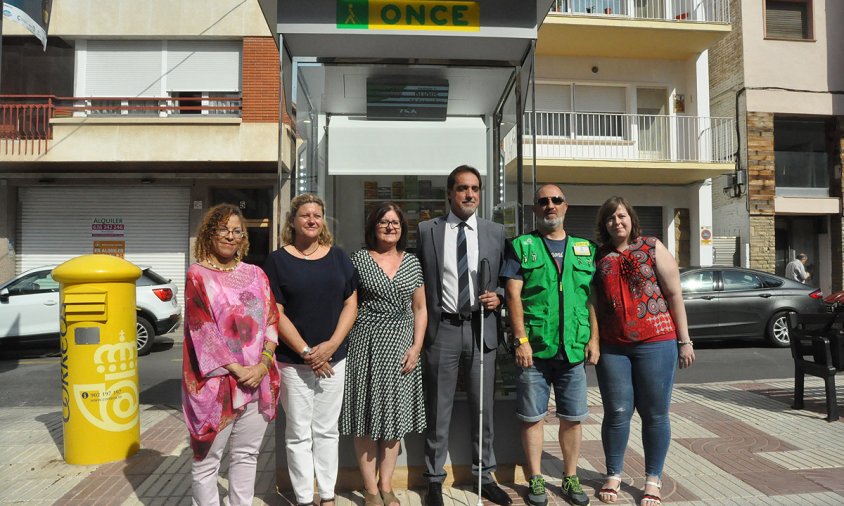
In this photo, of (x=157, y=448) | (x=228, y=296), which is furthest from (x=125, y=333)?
(x=228, y=296)

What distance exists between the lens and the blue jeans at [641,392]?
144 inches

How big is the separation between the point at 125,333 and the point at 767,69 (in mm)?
17515

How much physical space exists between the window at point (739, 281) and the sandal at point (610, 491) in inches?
327

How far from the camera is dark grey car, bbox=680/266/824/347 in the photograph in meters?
10.7

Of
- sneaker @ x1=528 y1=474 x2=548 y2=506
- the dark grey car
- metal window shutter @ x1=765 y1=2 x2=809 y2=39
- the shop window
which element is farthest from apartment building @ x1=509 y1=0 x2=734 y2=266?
sneaker @ x1=528 y1=474 x2=548 y2=506

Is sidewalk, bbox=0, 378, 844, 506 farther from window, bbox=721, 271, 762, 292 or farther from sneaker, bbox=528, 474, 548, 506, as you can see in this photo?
window, bbox=721, 271, 762, 292

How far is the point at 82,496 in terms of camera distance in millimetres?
3941

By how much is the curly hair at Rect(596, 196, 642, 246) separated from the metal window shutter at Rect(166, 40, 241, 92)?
12797 millimetres

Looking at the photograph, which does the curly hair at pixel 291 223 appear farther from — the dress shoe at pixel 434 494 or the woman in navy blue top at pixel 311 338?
the dress shoe at pixel 434 494

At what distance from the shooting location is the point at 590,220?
16250 millimetres

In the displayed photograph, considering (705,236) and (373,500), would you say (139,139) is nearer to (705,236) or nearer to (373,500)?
(373,500)

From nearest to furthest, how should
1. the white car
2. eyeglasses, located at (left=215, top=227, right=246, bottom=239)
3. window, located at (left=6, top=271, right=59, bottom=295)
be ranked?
eyeglasses, located at (left=215, top=227, right=246, bottom=239) → the white car → window, located at (left=6, top=271, right=59, bottom=295)

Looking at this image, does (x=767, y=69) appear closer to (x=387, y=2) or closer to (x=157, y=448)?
(x=387, y=2)

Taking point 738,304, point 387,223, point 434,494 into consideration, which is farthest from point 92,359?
point 738,304
